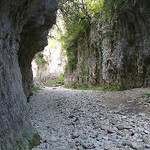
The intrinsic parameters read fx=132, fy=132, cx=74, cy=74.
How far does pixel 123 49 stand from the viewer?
8234mm

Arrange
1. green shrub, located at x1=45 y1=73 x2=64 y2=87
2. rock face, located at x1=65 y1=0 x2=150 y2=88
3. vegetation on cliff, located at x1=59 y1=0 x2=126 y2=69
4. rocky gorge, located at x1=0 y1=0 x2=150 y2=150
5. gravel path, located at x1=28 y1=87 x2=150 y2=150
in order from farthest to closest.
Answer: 1. green shrub, located at x1=45 y1=73 x2=64 y2=87
2. vegetation on cliff, located at x1=59 y1=0 x2=126 y2=69
3. rock face, located at x1=65 y1=0 x2=150 y2=88
4. gravel path, located at x1=28 y1=87 x2=150 y2=150
5. rocky gorge, located at x1=0 y1=0 x2=150 y2=150

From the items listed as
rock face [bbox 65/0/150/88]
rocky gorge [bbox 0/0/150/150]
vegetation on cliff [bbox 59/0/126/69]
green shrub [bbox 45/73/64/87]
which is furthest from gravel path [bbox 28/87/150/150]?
green shrub [bbox 45/73/64/87]

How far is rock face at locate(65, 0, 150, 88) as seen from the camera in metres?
6.94

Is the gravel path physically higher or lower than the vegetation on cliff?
lower

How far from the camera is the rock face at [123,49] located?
6.94 meters

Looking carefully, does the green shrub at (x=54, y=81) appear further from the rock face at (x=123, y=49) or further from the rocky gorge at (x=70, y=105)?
the rocky gorge at (x=70, y=105)

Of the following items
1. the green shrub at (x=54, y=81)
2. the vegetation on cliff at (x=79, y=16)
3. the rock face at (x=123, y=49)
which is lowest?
the green shrub at (x=54, y=81)

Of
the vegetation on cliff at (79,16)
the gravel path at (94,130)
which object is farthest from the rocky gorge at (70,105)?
the vegetation on cliff at (79,16)

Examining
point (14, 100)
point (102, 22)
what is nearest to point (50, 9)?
point (14, 100)

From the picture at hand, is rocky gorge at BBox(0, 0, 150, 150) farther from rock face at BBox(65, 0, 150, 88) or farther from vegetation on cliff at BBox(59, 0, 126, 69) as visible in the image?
vegetation on cliff at BBox(59, 0, 126, 69)

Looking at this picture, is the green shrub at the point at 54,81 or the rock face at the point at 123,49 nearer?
the rock face at the point at 123,49

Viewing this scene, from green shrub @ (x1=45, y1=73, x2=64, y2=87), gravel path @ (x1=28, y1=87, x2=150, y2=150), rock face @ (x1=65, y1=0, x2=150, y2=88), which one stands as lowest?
gravel path @ (x1=28, y1=87, x2=150, y2=150)

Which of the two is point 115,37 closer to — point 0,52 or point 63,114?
point 63,114

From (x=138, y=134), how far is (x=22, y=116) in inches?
91.2
